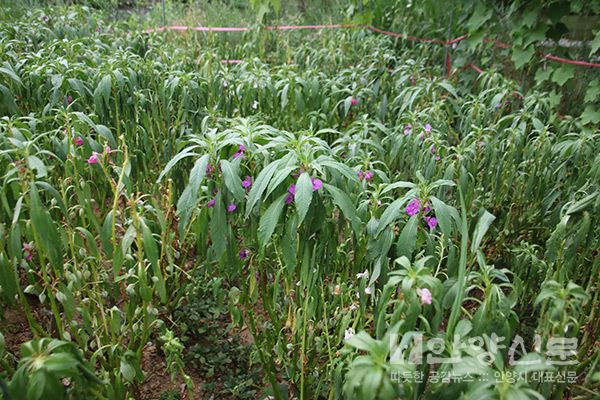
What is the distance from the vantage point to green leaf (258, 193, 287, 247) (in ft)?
4.58

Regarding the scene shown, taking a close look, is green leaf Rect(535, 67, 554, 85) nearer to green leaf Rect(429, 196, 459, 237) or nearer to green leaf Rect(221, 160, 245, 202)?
green leaf Rect(429, 196, 459, 237)

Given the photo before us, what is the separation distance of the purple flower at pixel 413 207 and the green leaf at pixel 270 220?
0.39 m

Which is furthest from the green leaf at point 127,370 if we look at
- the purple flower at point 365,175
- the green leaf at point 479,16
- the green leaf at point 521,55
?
the green leaf at point 479,16

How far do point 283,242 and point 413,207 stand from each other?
42 cm

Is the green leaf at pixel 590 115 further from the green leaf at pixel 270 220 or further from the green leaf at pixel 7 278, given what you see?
the green leaf at pixel 7 278

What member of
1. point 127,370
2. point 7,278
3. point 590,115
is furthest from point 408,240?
point 590,115

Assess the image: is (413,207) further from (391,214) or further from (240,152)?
(240,152)

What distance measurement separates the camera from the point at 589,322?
1.96 meters

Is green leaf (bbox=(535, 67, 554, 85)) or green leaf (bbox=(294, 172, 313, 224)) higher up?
green leaf (bbox=(535, 67, 554, 85))

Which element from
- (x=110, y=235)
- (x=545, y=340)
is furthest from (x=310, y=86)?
(x=545, y=340)

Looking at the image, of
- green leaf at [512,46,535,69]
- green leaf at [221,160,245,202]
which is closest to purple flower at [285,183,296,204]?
green leaf at [221,160,245,202]

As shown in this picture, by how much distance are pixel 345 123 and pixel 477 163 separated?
48.8 inches

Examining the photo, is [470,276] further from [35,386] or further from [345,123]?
[345,123]

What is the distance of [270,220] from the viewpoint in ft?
4.63
